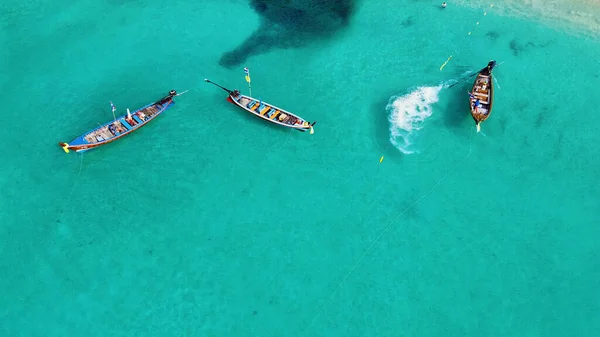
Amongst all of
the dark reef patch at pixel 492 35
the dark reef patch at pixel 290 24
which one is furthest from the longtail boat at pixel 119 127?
the dark reef patch at pixel 492 35

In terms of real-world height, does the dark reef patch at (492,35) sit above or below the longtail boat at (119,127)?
above

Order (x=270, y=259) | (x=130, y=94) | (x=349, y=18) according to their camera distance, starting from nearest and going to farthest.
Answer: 1. (x=270, y=259)
2. (x=130, y=94)
3. (x=349, y=18)

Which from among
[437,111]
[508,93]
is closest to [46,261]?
[437,111]

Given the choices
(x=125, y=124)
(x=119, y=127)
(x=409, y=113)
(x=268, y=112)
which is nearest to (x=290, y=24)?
(x=268, y=112)

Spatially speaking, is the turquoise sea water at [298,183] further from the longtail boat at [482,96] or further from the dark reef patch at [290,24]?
the longtail boat at [482,96]

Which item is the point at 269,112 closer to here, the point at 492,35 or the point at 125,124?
the point at 125,124

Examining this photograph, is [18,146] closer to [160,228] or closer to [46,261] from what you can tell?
[46,261]

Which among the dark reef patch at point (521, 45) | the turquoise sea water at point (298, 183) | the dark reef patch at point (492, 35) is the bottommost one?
the turquoise sea water at point (298, 183)

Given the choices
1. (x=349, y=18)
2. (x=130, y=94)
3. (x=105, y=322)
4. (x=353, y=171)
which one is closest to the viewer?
(x=105, y=322)
